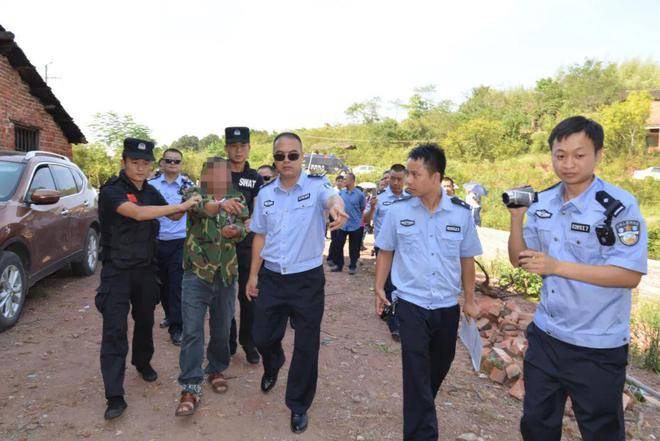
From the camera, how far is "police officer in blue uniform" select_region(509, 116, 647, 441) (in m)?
1.96

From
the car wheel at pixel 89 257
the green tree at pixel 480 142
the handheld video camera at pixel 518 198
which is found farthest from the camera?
the green tree at pixel 480 142

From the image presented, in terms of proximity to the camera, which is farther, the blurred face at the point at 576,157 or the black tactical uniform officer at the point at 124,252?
the black tactical uniform officer at the point at 124,252

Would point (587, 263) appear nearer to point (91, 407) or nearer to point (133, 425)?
point (133, 425)

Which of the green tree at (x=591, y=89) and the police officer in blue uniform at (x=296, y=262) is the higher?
the green tree at (x=591, y=89)

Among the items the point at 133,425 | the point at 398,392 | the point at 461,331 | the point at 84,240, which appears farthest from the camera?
the point at 84,240

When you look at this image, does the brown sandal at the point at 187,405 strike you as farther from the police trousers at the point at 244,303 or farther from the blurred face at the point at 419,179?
the blurred face at the point at 419,179

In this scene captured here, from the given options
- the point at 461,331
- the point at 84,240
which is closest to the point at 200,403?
the point at 461,331

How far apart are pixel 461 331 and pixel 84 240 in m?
5.48

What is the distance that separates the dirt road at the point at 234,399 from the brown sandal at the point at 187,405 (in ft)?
0.21

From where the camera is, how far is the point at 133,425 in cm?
300

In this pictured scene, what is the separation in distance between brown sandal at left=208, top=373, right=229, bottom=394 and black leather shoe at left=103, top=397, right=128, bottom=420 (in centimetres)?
65

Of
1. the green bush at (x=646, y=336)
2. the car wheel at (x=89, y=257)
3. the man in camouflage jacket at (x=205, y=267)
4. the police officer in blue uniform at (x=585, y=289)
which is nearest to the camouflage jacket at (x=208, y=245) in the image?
the man in camouflage jacket at (x=205, y=267)

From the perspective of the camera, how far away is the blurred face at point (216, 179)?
10.6 ft

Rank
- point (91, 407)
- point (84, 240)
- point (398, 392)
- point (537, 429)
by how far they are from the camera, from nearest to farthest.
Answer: point (537, 429), point (91, 407), point (398, 392), point (84, 240)
